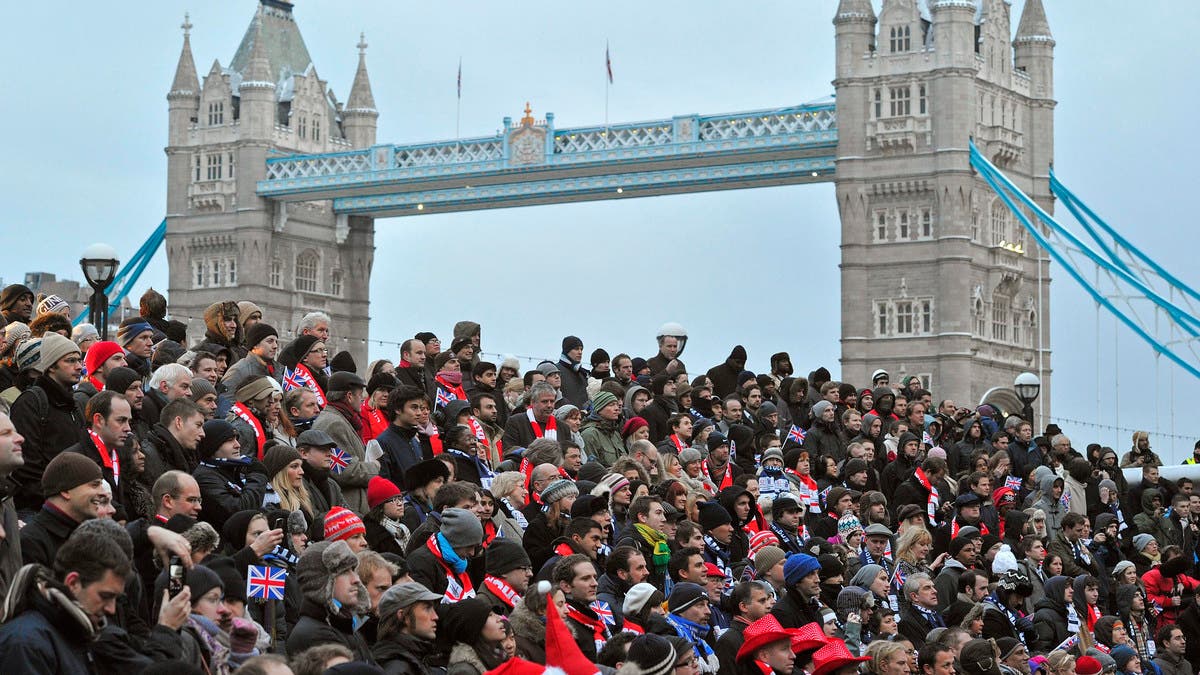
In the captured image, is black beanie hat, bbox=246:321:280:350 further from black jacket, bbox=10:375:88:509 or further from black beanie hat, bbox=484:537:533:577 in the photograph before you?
black beanie hat, bbox=484:537:533:577

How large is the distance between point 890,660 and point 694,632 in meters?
1.02

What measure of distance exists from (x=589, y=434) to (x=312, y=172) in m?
56.0

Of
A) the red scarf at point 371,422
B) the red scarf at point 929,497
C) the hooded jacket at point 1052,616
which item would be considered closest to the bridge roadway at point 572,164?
the red scarf at point 929,497

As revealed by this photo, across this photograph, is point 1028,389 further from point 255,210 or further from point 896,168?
point 255,210

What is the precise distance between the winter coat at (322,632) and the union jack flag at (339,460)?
286 cm

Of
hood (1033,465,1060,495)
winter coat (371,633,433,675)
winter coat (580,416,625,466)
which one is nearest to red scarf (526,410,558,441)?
winter coat (580,416,625,466)

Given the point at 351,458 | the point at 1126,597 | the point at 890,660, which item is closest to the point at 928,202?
the point at 1126,597

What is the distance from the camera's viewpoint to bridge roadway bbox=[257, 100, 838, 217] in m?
58.5

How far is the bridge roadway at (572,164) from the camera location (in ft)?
192

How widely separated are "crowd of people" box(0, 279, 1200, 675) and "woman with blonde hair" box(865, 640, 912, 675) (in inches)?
0.6

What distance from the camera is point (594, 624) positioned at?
374 inches

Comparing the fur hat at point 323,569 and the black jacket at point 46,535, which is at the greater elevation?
the black jacket at point 46,535

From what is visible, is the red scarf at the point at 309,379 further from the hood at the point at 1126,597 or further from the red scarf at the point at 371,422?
the hood at the point at 1126,597

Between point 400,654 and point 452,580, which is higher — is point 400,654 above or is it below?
below
